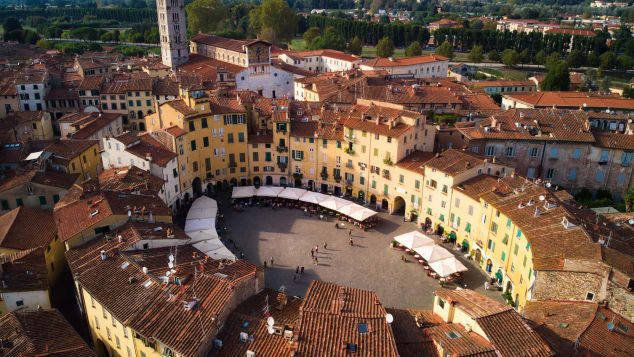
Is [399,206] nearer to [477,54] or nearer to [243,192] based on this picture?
[243,192]

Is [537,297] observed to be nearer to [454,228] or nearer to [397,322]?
[397,322]

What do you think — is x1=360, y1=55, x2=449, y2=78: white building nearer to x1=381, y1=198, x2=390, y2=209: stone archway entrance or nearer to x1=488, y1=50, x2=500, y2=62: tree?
x1=488, y1=50, x2=500, y2=62: tree

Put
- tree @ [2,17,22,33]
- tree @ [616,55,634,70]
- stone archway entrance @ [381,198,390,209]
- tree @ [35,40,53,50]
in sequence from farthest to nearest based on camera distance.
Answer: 1. tree @ [2,17,22,33]
2. tree @ [35,40,53,50]
3. tree @ [616,55,634,70]
4. stone archway entrance @ [381,198,390,209]

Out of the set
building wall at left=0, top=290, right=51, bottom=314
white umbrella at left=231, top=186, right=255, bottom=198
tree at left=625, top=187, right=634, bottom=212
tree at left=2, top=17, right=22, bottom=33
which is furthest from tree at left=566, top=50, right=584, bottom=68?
tree at left=2, top=17, right=22, bottom=33

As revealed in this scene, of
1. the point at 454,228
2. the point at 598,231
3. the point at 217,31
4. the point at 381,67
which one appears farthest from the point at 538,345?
the point at 217,31

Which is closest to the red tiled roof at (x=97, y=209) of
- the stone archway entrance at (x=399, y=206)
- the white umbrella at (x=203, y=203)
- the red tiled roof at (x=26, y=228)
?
the red tiled roof at (x=26, y=228)

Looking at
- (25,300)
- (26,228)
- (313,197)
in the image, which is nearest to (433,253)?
(313,197)

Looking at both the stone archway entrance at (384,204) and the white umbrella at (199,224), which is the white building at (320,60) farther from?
the white umbrella at (199,224)
